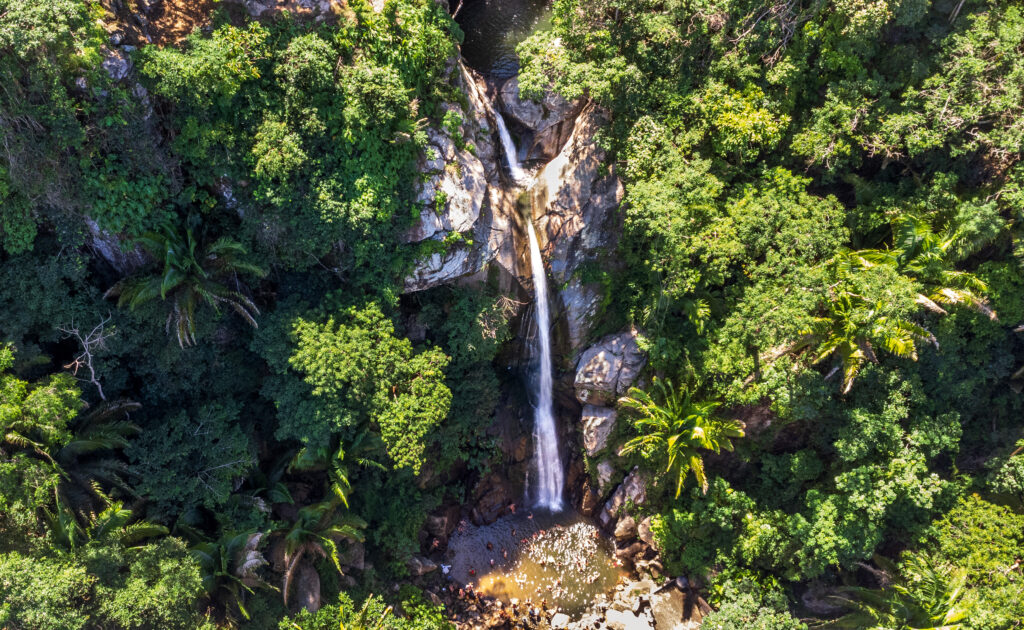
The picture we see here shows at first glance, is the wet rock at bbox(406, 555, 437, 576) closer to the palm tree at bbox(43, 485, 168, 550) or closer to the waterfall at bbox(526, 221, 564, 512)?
the waterfall at bbox(526, 221, 564, 512)

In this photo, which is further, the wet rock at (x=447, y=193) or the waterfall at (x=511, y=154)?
the waterfall at (x=511, y=154)

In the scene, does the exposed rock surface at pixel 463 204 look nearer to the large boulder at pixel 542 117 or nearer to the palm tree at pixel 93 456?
the large boulder at pixel 542 117

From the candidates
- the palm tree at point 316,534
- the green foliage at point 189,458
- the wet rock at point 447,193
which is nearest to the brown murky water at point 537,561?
the palm tree at point 316,534

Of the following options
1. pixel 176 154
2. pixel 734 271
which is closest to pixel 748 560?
pixel 734 271

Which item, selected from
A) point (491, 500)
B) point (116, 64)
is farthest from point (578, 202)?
point (116, 64)

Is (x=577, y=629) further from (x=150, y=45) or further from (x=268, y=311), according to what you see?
(x=150, y=45)

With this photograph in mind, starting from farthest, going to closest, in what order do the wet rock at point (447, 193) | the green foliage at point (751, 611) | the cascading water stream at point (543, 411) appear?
the cascading water stream at point (543, 411) → the green foliage at point (751, 611) → the wet rock at point (447, 193)

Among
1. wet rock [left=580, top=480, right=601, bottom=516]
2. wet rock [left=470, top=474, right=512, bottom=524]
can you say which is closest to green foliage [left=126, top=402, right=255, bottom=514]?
wet rock [left=470, top=474, right=512, bottom=524]
